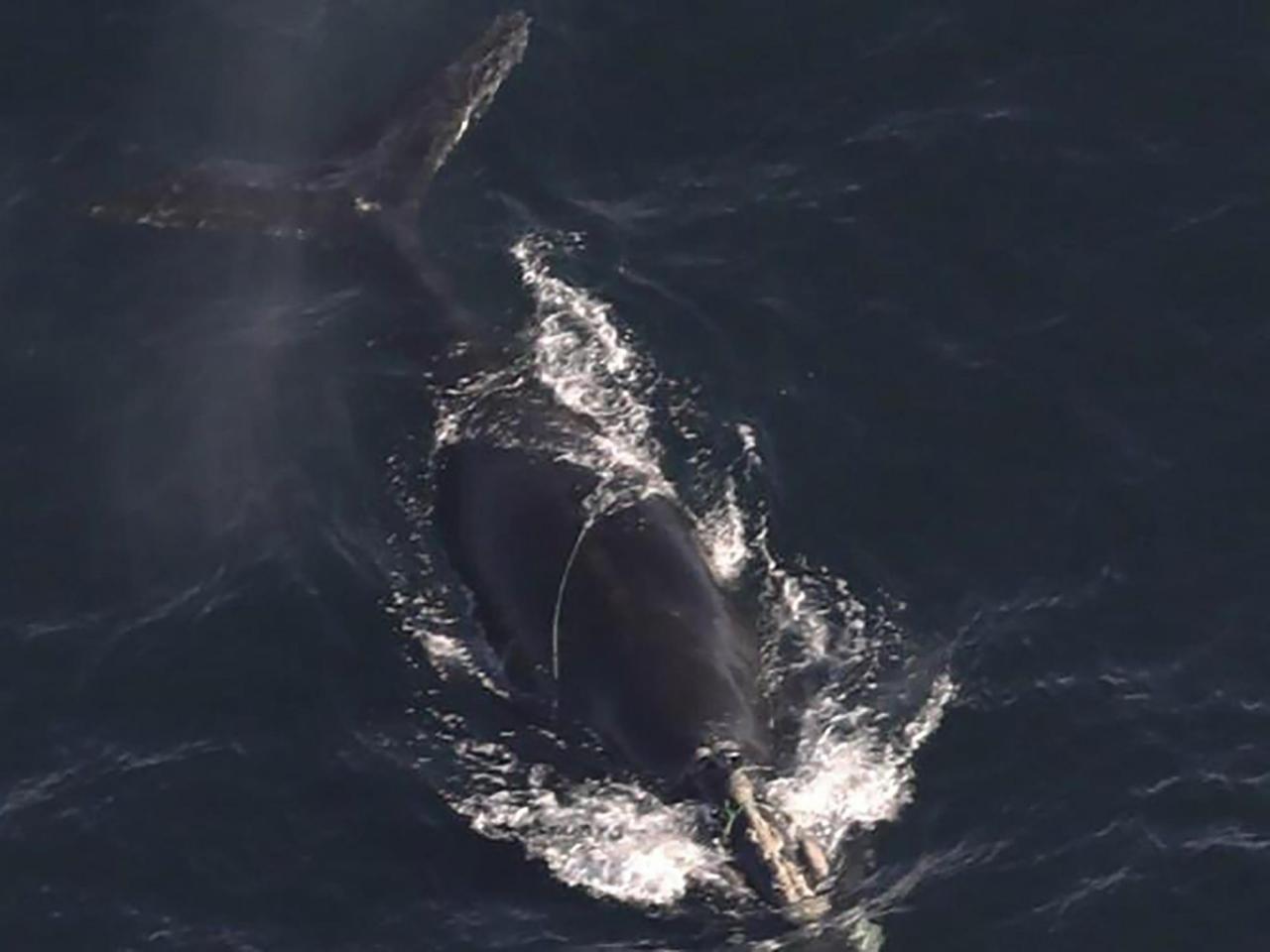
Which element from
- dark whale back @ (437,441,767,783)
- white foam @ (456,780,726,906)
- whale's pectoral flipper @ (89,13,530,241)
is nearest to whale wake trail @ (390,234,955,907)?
white foam @ (456,780,726,906)

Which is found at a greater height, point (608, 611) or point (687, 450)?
point (687, 450)

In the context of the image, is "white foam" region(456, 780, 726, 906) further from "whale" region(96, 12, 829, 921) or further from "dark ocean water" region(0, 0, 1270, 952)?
"whale" region(96, 12, 829, 921)

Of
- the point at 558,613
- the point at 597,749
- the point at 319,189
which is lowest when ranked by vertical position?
the point at 597,749

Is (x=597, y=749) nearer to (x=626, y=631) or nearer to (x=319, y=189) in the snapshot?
(x=626, y=631)

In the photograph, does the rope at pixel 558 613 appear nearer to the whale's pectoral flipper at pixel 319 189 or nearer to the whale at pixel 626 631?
the whale at pixel 626 631

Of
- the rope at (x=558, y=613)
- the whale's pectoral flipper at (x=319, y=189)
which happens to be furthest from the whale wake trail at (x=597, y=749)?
the whale's pectoral flipper at (x=319, y=189)

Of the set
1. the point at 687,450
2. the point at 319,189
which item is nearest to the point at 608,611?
the point at 687,450
